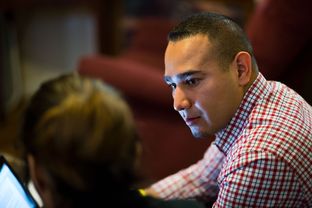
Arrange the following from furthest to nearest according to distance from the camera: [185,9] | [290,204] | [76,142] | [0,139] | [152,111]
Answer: [185,9] < [0,139] < [152,111] < [290,204] < [76,142]

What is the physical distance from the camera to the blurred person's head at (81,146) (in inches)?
26.6

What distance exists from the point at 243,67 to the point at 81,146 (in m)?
0.40

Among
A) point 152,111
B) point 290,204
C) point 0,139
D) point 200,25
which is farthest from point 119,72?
point 290,204

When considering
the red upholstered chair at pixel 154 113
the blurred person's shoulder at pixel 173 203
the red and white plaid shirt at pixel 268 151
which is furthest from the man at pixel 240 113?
the red upholstered chair at pixel 154 113

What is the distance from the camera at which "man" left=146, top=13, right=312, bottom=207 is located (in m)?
0.83

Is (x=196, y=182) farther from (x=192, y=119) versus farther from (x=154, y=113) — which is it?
(x=154, y=113)

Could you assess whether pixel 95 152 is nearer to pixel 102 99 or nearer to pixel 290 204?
pixel 102 99

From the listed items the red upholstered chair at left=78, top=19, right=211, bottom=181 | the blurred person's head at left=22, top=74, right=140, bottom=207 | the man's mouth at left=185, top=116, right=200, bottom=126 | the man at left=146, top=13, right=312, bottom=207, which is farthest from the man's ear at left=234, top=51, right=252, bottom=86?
the red upholstered chair at left=78, top=19, right=211, bottom=181

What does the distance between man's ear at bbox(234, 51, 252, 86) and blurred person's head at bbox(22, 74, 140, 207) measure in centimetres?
29

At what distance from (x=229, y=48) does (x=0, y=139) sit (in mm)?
2246

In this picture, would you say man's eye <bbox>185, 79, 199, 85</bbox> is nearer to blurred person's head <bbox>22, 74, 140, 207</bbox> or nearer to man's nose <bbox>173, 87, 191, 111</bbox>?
man's nose <bbox>173, 87, 191, 111</bbox>

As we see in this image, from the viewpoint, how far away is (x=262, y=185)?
0.83 m

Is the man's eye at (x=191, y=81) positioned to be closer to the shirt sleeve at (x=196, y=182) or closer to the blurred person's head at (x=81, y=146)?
the blurred person's head at (x=81, y=146)

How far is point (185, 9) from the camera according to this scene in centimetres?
363
